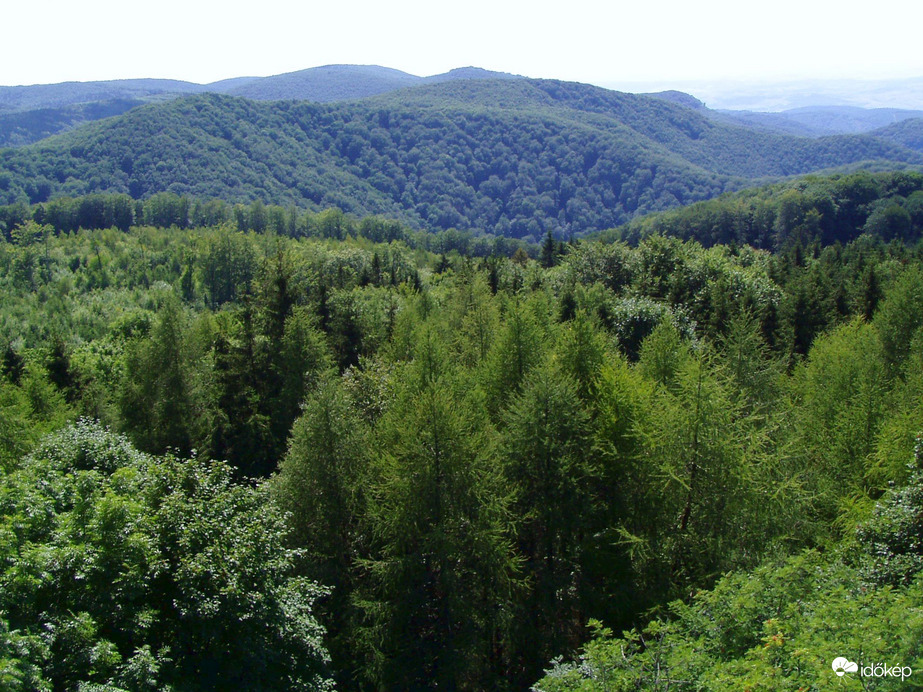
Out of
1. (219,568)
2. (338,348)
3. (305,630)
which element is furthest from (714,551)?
(338,348)

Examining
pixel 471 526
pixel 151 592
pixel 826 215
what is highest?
pixel 826 215

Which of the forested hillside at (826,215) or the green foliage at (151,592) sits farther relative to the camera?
the forested hillside at (826,215)

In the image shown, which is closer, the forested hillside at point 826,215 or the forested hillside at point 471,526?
the forested hillside at point 471,526

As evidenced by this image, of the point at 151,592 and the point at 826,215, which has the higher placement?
the point at 826,215

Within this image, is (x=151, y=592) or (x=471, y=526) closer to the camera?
(x=151, y=592)

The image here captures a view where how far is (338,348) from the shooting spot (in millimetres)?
37250

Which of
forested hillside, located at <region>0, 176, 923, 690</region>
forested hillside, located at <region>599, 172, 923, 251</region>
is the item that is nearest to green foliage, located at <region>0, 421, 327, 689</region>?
forested hillside, located at <region>0, 176, 923, 690</region>

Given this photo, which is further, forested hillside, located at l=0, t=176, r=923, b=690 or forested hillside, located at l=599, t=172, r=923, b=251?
forested hillside, located at l=599, t=172, r=923, b=251

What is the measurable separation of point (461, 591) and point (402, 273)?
48974 mm

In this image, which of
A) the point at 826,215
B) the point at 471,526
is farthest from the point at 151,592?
the point at 826,215

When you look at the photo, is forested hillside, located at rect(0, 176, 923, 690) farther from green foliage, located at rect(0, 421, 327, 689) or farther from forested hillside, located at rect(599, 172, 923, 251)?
forested hillside, located at rect(599, 172, 923, 251)

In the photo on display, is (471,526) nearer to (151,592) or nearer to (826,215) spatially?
(151,592)

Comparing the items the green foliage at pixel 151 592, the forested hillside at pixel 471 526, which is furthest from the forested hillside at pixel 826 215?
the green foliage at pixel 151 592

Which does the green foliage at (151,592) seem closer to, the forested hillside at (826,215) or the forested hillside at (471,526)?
the forested hillside at (471,526)
